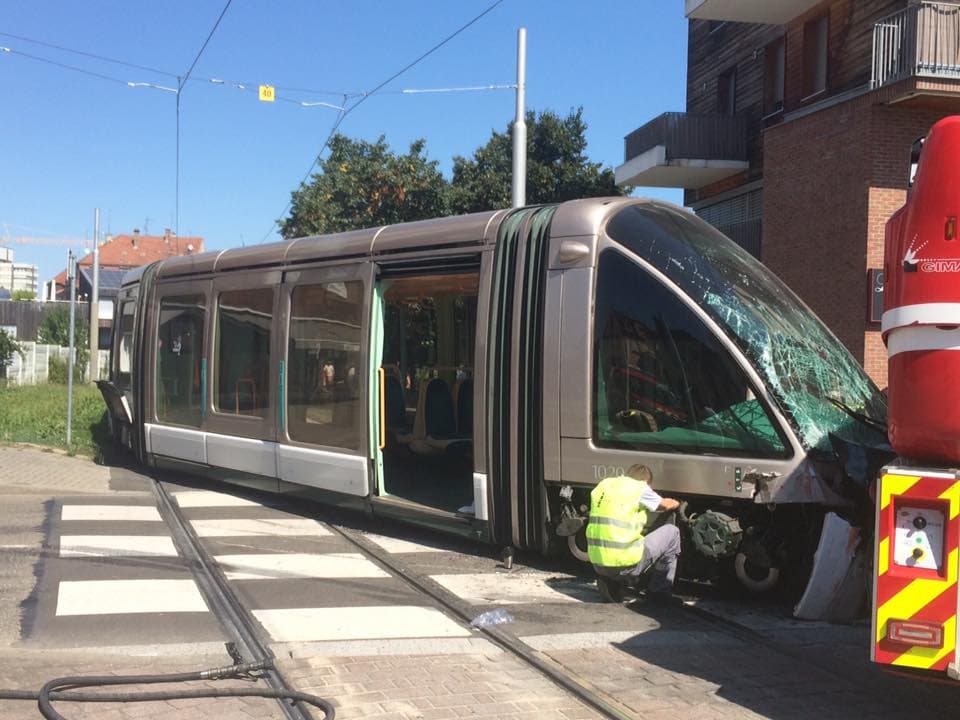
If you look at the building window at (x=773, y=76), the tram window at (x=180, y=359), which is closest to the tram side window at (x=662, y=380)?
the tram window at (x=180, y=359)

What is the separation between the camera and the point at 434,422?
38.0 feet

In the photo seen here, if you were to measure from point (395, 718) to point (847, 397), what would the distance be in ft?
13.1

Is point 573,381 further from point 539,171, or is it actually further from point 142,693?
point 539,171

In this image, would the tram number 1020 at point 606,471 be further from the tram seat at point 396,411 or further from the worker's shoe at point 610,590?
the tram seat at point 396,411

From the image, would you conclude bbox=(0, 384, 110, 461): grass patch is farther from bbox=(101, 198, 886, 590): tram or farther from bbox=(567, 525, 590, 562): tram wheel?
bbox=(567, 525, 590, 562): tram wheel

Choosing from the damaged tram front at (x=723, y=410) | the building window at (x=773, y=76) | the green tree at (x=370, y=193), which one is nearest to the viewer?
the damaged tram front at (x=723, y=410)

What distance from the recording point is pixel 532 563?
27.0ft

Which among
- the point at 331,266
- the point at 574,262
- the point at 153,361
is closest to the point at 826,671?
the point at 574,262

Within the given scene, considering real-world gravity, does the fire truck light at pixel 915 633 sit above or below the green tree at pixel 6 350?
below

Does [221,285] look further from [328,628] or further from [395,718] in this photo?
[395,718]

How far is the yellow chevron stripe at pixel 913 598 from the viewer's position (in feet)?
13.7

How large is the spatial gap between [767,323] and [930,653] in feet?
10.1

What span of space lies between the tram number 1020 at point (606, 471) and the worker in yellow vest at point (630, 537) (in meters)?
0.11

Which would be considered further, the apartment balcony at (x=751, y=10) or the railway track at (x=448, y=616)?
the apartment balcony at (x=751, y=10)
